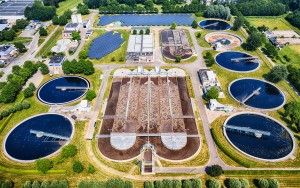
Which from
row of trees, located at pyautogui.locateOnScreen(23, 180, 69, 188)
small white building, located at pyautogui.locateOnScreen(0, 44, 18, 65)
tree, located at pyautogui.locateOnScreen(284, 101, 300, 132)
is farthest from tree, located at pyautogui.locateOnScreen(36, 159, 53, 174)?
tree, located at pyautogui.locateOnScreen(284, 101, 300, 132)

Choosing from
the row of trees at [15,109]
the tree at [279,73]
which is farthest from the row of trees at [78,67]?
the tree at [279,73]

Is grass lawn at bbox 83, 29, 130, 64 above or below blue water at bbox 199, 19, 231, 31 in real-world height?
below

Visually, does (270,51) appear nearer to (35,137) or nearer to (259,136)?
(259,136)

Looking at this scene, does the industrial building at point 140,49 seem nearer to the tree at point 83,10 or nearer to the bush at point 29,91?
the bush at point 29,91

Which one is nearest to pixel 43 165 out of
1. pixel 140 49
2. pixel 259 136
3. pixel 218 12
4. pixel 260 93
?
pixel 259 136

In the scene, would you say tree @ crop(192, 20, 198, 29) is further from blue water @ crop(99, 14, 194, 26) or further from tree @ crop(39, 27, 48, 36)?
tree @ crop(39, 27, 48, 36)

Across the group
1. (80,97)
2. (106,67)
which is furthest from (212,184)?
(106,67)
